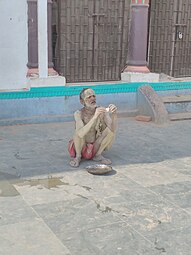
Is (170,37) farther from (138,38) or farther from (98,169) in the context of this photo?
(98,169)

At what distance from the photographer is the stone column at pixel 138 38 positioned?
29.6 ft

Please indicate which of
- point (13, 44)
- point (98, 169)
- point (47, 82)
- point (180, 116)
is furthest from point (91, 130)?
point (180, 116)

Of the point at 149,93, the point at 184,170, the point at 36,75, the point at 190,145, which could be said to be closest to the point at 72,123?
the point at 36,75

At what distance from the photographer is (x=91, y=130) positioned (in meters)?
5.52

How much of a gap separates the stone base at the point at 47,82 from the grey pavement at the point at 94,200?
4.57 ft

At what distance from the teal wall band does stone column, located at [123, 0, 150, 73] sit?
0.42 m

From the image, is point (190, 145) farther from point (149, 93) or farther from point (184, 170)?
point (149, 93)

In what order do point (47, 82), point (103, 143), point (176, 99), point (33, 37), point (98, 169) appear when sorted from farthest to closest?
point (176, 99)
point (33, 37)
point (47, 82)
point (103, 143)
point (98, 169)

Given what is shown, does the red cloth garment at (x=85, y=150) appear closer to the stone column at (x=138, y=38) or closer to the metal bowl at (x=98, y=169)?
the metal bowl at (x=98, y=169)

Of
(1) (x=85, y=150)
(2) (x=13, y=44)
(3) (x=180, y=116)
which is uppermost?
(2) (x=13, y=44)

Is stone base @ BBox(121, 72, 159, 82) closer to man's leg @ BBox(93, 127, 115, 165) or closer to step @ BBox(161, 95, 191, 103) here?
step @ BBox(161, 95, 191, 103)

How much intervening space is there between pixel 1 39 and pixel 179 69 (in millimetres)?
4316

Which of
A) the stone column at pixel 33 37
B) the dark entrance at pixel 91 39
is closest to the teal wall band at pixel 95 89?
the stone column at pixel 33 37

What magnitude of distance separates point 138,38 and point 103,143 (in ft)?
13.5
